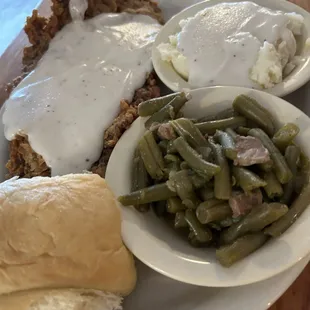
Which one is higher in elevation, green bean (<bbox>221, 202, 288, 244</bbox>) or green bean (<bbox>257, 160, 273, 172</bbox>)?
green bean (<bbox>257, 160, 273, 172</bbox>)

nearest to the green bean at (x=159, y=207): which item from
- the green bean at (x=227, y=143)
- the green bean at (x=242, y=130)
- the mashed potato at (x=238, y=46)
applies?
the green bean at (x=227, y=143)

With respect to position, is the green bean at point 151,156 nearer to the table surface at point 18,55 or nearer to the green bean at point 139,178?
the green bean at point 139,178

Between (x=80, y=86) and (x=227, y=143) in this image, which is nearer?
(x=227, y=143)

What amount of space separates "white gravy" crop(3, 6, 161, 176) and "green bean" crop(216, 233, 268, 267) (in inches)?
40.9

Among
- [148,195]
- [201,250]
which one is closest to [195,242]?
[201,250]

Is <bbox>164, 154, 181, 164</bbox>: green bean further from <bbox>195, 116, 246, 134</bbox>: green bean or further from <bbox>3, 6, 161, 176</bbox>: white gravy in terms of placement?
<bbox>3, 6, 161, 176</bbox>: white gravy

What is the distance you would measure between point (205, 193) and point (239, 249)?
29cm

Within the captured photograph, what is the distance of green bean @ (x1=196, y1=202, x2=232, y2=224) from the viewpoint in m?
1.99

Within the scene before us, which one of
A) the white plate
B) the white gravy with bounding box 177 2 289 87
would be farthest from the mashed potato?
the white plate

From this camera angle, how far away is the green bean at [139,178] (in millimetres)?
2266

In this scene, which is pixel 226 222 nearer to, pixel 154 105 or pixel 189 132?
pixel 189 132

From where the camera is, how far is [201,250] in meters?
2.11

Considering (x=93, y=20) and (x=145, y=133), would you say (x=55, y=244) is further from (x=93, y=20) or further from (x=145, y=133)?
(x=93, y=20)

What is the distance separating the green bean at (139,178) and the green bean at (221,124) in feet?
1.11
